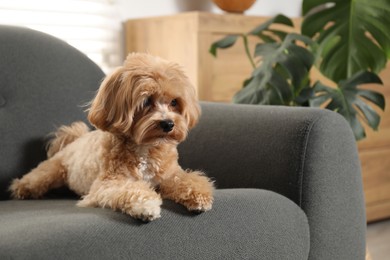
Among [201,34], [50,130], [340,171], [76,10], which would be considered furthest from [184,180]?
[76,10]

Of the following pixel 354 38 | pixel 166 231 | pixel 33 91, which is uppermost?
pixel 354 38

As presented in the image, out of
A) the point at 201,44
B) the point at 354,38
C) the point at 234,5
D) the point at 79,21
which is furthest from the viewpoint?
the point at 234,5

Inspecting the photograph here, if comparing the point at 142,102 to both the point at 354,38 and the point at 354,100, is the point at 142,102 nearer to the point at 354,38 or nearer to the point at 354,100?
the point at 354,100

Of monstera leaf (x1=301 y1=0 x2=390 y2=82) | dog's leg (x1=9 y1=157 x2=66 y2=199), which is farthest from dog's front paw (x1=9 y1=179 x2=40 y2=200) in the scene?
monstera leaf (x1=301 y1=0 x2=390 y2=82)

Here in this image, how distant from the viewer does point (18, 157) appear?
182 cm

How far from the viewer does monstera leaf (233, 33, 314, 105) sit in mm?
1997

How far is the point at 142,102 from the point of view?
4.58ft

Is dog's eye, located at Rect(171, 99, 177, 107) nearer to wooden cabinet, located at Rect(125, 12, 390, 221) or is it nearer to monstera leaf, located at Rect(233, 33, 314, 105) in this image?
monstera leaf, located at Rect(233, 33, 314, 105)

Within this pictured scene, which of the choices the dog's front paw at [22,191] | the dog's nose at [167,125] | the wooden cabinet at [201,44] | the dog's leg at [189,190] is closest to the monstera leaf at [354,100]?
the wooden cabinet at [201,44]

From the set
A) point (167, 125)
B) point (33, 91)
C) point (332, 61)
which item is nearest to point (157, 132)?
point (167, 125)

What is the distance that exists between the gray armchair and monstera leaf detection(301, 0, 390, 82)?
681mm

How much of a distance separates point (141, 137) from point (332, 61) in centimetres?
115

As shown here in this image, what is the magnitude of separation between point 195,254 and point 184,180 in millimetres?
255

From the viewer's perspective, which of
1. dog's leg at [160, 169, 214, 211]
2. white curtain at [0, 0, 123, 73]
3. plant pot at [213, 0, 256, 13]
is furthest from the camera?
plant pot at [213, 0, 256, 13]
